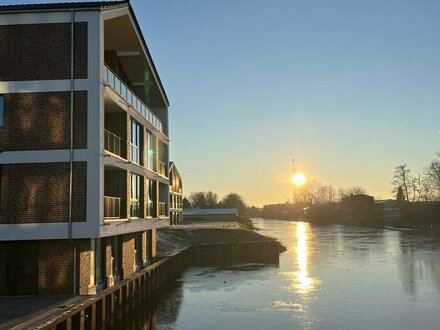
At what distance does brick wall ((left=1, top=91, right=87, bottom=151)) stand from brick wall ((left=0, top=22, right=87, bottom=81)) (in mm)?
939

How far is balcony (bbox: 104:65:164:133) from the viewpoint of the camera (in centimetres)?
2039

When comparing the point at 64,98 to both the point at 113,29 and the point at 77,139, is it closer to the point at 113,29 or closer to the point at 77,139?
the point at 77,139

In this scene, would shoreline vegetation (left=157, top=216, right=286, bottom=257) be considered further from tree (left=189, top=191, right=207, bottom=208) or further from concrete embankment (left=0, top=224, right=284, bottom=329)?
tree (left=189, top=191, right=207, bottom=208)

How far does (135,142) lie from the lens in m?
24.8

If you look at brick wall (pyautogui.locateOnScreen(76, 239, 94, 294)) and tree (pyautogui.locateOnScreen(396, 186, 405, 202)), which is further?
tree (pyautogui.locateOnScreen(396, 186, 405, 202))

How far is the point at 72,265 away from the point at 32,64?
25.9 feet

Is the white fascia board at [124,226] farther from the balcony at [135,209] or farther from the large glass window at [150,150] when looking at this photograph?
the large glass window at [150,150]

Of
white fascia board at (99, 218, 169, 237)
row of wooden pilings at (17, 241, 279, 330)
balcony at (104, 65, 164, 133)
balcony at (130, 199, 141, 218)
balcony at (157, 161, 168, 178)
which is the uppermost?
balcony at (104, 65, 164, 133)

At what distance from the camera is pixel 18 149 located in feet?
61.4

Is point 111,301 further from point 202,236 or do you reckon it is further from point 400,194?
point 400,194

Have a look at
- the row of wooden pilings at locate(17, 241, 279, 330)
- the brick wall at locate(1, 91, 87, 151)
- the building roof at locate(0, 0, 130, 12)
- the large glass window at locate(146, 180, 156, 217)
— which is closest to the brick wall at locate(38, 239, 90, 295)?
the row of wooden pilings at locate(17, 241, 279, 330)

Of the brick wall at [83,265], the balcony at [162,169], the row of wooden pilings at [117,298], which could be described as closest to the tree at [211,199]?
the row of wooden pilings at [117,298]

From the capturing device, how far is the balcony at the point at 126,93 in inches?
803

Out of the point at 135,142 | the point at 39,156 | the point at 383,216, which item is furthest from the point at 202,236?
the point at 383,216
